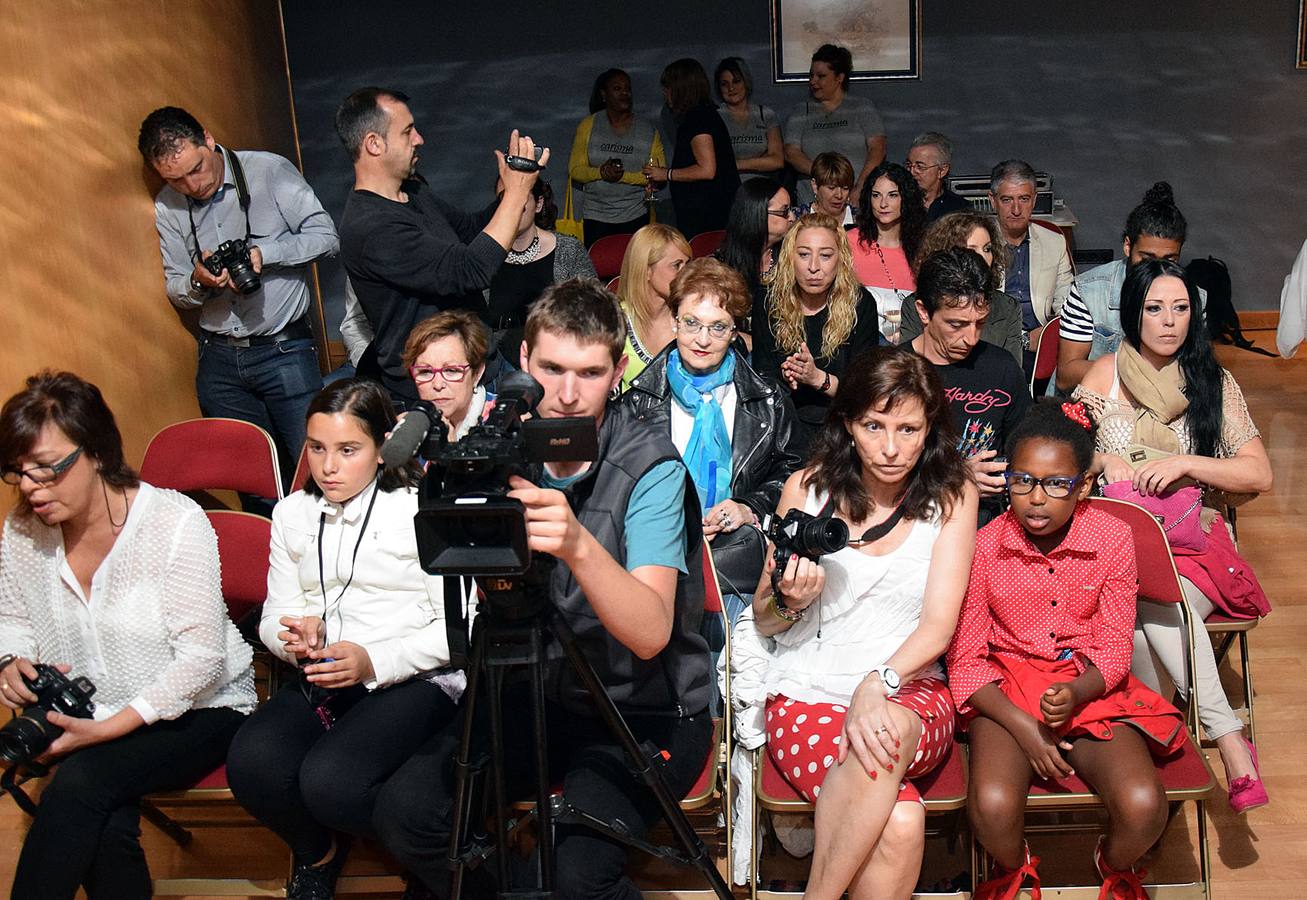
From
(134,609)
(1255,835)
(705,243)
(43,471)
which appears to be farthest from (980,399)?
(705,243)

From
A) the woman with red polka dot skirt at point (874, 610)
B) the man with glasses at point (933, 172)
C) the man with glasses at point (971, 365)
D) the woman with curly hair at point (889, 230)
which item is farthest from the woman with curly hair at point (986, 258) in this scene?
the woman with red polka dot skirt at point (874, 610)

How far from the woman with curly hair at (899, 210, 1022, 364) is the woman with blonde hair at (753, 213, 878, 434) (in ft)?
0.56

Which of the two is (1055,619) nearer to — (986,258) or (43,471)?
(986,258)

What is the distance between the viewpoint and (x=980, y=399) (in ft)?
10.0

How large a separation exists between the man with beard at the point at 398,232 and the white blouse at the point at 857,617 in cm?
133

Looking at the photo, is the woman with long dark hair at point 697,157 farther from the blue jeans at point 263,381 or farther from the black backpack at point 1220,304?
the black backpack at point 1220,304

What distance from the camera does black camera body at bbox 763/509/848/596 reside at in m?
2.12

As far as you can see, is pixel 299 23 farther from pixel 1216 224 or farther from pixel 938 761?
pixel 938 761

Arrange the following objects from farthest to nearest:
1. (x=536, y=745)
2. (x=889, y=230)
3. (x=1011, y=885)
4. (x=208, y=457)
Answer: (x=889, y=230)
(x=208, y=457)
(x=1011, y=885)
(x=536, y=745)

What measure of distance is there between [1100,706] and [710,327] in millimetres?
1284

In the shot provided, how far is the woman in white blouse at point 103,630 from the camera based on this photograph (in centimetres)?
237

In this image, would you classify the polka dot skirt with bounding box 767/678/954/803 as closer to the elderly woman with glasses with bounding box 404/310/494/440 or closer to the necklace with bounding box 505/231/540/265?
the elderly woman with glasses with bounding box 404/310/494/440

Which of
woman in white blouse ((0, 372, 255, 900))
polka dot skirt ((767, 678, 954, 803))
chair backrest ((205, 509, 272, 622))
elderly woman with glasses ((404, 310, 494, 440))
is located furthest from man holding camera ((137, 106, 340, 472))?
polka dot skirt ((767, 678, 954, 803))

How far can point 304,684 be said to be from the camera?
2.58 m
